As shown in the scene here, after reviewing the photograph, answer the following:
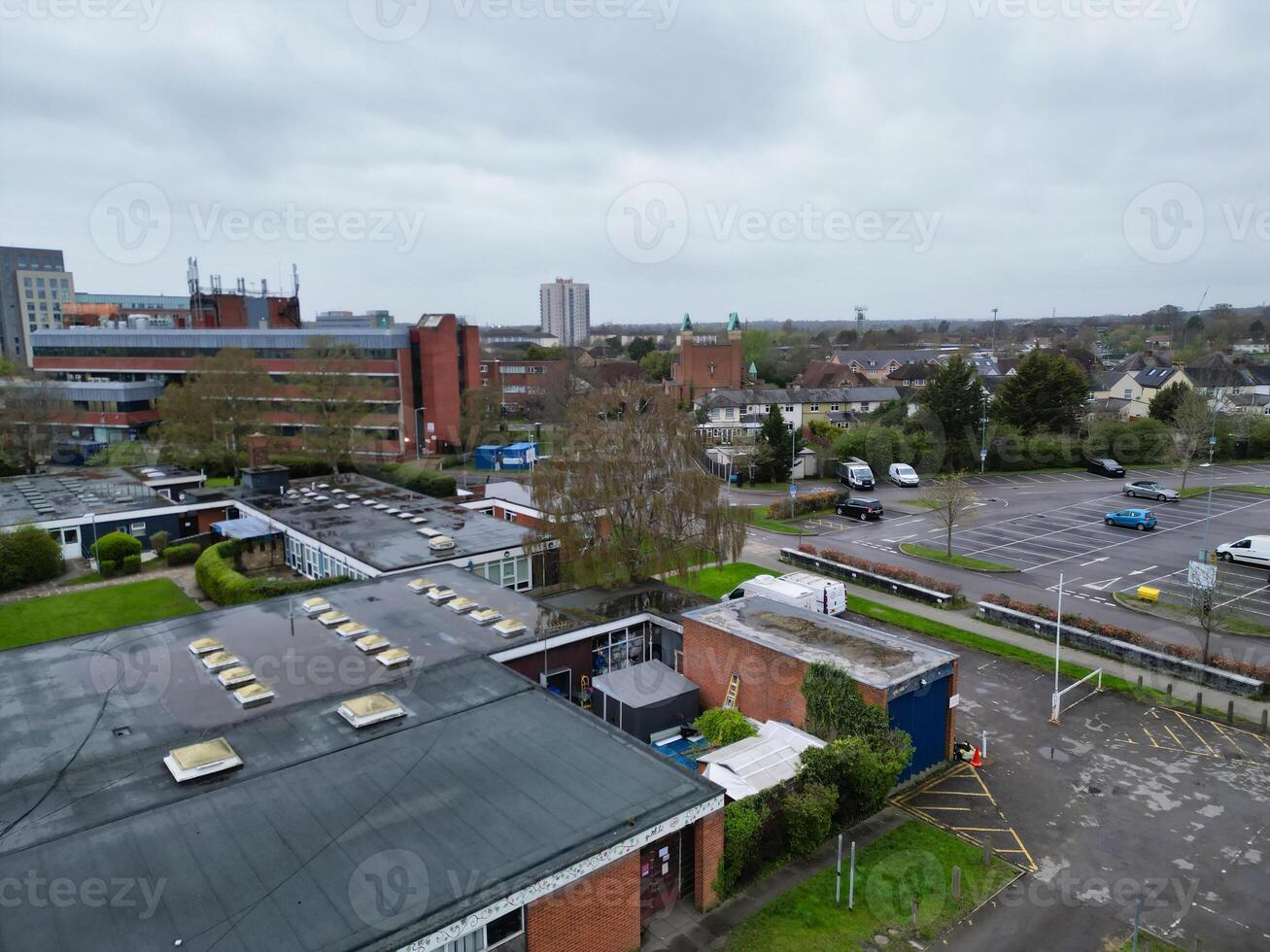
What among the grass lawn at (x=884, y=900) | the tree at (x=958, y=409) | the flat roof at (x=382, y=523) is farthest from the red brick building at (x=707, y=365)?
the grass lawn at (x=884, y=900)

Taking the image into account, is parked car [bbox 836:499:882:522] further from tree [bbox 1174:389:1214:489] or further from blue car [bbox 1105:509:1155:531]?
tree [bbox 1174:389:1214:489]

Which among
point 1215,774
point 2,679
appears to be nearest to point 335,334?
point 2,679

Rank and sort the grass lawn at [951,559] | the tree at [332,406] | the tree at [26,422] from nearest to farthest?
the grass lawn at [951,559]
the tree at [332,406]
the tree at [26,422]

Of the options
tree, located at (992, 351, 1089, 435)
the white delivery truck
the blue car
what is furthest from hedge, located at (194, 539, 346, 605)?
tree, located at (992, 351, 1089, 435)

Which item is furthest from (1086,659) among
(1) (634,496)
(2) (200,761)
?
(2) (200,761)

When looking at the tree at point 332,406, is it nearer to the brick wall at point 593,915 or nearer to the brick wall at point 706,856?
the brick wall at point 706,856

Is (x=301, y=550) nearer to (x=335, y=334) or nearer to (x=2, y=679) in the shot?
(x=2, y=679)
